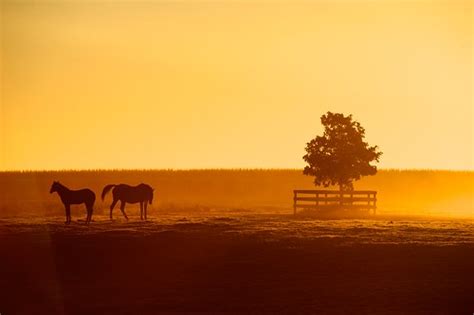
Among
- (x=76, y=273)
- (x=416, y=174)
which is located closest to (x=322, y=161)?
(x=76, y=273)

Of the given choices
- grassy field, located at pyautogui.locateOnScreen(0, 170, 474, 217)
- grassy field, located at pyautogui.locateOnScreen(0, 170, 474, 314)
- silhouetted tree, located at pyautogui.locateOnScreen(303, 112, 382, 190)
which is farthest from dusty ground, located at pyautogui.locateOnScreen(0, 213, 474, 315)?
grassy field, located at pyautogui.locateOnScreen(0, 170, 474, 217)

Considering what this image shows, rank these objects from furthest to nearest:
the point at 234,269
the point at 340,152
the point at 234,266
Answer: the point at 340,152, the point at 234,266, the point at 234,269

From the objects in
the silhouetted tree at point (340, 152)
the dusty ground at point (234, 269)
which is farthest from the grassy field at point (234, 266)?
the silhouetted tree at point (340, 152)

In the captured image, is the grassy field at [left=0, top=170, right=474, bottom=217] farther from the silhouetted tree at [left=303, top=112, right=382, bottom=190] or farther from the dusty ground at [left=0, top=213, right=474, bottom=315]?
the dusty ground at [left=0, top=213, right=474, bottom=315]

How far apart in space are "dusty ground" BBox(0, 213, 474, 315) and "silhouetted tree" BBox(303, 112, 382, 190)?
24419mm

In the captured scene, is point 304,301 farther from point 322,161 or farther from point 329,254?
point 322,161

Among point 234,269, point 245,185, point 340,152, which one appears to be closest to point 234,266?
point 234,269

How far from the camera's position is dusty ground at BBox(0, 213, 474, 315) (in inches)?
878

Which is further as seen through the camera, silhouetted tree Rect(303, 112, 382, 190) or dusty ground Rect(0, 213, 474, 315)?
silhouetted tree Rect(303, 112, 382, 190)

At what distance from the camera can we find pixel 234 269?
28.3 meters

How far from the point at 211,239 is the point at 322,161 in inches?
1272

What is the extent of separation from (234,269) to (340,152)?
41.5m

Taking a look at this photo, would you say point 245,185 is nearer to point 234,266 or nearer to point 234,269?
point 234,266

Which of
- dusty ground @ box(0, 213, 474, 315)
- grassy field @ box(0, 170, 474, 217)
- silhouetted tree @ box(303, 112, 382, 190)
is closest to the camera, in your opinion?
dusty ground @ box(0, 213, 474, 315)
